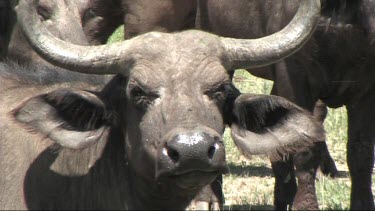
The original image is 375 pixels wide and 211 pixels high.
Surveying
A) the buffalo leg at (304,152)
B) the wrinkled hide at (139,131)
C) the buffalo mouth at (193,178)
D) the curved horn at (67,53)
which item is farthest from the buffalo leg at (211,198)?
the buffalo mouth at (193,178)

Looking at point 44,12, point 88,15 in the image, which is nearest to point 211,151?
point 44,12

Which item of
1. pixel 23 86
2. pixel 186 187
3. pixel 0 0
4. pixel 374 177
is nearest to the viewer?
pixel 186 187

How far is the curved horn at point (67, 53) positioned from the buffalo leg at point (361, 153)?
3.35 meters

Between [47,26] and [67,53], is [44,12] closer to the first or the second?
[47,26]

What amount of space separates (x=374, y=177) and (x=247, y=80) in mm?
4150

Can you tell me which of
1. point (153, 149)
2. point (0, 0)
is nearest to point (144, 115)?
point (153, 149)

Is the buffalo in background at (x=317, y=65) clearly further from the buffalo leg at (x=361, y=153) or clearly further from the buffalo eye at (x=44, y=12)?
the buffalo eye at (x=44, y=12)

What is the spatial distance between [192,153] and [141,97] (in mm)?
671

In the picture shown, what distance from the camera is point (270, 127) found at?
710 cm

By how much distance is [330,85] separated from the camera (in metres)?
9.52

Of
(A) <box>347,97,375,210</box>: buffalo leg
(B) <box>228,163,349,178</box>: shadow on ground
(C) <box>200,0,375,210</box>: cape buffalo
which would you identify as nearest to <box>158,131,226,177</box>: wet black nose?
(C) <box>200,0,375,210</box>: cape buffalo

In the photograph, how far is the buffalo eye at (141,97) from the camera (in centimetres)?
670

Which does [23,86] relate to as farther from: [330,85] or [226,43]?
[330,85]

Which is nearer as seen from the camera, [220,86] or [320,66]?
[220,86]
